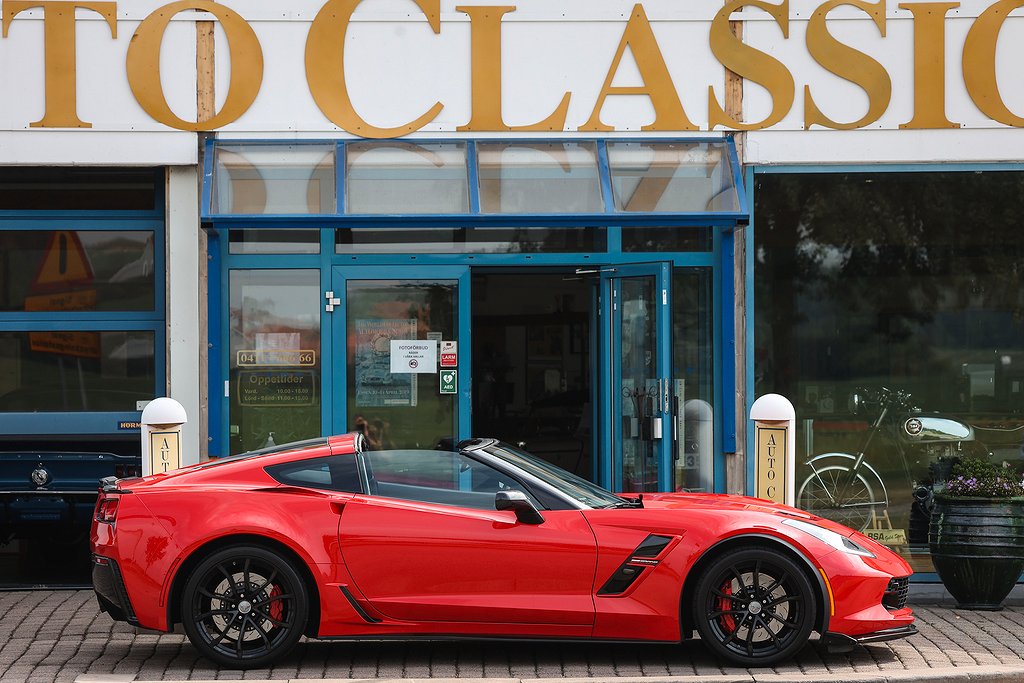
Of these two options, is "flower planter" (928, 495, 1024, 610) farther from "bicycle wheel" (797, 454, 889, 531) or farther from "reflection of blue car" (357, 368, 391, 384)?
"reflection of blue car" (357, 368, 391, 384)

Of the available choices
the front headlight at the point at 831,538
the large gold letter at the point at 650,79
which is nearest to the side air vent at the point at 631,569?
the front headlight at the point at 831,538

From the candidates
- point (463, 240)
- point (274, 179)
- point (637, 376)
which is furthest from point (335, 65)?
point (637, 376)

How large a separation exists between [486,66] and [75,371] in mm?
4313

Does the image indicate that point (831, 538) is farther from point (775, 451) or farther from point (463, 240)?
point (463, 240)

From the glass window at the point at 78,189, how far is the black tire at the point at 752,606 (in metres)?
6.22

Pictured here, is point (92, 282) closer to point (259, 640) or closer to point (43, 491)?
point (43, 491)

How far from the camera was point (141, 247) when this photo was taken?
10.5m

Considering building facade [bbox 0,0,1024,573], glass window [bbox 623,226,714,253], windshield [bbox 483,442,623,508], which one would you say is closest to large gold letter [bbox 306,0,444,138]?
building facade [bbox 0,0,1024,573]

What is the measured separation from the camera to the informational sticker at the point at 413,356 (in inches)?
407

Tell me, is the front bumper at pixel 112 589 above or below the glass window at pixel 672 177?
below

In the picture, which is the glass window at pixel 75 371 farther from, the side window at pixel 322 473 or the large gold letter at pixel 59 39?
the side window at pixel 322 473

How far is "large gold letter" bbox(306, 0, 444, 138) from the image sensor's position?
1013 cm

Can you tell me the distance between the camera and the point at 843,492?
1044 centimetres

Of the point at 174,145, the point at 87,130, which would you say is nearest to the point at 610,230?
the point at 174,145
